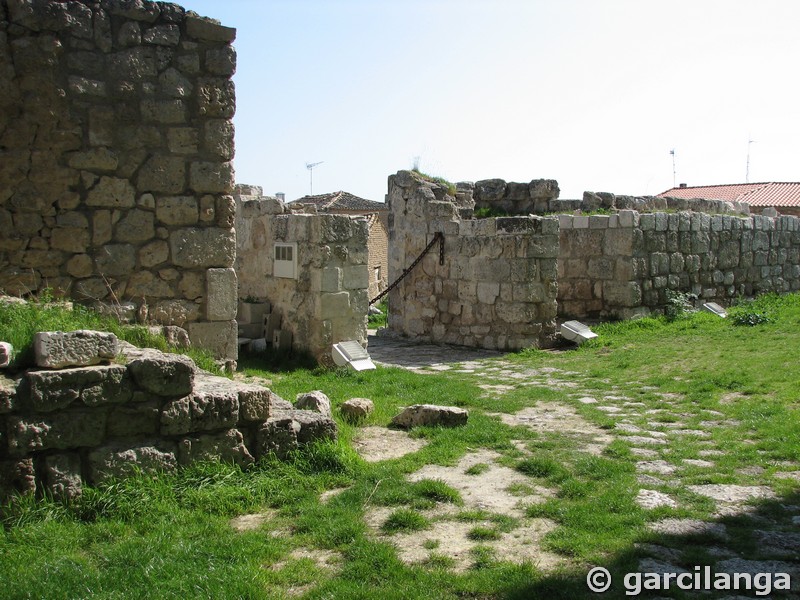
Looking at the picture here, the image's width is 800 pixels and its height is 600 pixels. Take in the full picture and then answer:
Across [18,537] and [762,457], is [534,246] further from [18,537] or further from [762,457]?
[18,537]

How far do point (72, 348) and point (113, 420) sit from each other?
505mm

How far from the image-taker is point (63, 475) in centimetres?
435

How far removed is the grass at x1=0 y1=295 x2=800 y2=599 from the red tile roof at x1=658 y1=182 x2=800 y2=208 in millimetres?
33361

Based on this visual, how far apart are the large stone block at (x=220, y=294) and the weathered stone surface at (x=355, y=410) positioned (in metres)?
1.54

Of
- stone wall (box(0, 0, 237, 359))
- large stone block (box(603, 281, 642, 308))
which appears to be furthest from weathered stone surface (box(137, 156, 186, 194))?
large stone block (box(603, 281, 642, 308))

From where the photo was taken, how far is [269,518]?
4.57 meters

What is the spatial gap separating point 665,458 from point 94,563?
13.7 feet

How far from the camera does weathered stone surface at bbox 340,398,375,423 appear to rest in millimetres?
6832

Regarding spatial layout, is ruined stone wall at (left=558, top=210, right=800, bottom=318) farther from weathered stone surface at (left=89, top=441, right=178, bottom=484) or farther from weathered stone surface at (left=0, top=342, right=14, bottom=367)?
weathered stone surface at (left=0, top=342, right=14, bottom=367)

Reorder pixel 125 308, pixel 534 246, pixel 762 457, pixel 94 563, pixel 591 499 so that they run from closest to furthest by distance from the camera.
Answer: pixel 94 563
pixel 591 499
pixel 762 457
pixel 125 308
pixel 534 246

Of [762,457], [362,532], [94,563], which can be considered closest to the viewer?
[94,563]

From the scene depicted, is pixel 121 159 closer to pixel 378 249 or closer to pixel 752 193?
pixel 378 249

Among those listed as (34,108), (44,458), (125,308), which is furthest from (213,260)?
(44,458)

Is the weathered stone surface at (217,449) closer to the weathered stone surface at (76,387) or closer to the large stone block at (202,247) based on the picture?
the weathered stone surface at (76,387)
